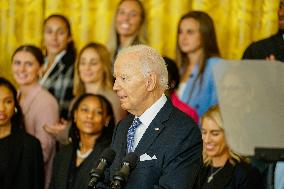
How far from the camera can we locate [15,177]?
4.68 metres

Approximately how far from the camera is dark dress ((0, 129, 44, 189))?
4.65m

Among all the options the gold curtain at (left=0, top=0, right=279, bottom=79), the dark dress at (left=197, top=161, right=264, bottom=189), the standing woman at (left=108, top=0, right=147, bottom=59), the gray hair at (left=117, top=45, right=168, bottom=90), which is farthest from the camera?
the gold curtain at (left=0, top=0, right=279, bottom=79)

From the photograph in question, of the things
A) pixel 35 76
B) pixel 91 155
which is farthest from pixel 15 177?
pixel 35 76

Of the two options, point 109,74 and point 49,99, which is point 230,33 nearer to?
point 109,74

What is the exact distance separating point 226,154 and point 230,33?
185 centimetres

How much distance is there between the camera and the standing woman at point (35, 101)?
5074 mm

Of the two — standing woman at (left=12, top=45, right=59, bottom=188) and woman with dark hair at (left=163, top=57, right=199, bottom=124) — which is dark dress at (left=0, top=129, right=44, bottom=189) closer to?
standing woman at (left=12, top=45, right=59, bottom=188)

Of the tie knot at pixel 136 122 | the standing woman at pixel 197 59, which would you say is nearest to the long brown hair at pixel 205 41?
the standing woman at pixel 197 59

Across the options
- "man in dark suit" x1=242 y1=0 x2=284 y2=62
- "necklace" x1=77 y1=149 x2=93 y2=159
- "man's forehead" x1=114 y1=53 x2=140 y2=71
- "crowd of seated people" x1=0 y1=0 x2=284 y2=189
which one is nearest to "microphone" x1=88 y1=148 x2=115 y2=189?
"man's forehead" x1=114 y1=53 x2=140 y2=71

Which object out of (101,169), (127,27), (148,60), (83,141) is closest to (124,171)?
(101,169)

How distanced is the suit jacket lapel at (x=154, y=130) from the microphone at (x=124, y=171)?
0.42 ft

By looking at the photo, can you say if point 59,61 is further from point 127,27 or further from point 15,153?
point 15,153

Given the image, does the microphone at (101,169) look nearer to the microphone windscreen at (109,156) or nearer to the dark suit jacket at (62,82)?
the microphone windscreen at (109,156)

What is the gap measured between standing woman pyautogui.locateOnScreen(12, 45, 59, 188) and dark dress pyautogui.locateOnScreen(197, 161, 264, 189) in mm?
1287
